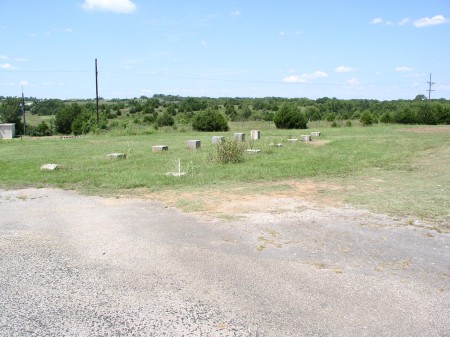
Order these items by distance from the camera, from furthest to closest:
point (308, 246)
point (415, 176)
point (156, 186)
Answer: point (415, 176) < point (156, 186) < point (308, 246)

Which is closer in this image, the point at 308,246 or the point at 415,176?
the point at 308,246

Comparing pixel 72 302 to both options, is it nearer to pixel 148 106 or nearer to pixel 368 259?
pixel 368 259

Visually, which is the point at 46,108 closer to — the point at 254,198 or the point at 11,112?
the point at 11,112

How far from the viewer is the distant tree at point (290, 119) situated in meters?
34.5

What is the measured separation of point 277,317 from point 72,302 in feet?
5.60

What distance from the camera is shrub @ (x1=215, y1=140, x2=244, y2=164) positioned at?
12523mm

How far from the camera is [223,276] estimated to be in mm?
4156

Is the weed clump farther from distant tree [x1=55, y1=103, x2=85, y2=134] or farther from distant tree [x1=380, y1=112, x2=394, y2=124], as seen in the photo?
distant tree [x1=55, y1=103, x2=85, y2=134]

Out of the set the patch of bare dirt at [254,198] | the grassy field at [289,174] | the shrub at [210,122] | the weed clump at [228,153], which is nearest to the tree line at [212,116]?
the shrub at [210,122]

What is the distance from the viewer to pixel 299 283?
3.99 metres

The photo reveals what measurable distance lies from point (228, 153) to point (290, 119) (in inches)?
898

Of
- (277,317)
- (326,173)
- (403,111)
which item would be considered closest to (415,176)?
(326,173)

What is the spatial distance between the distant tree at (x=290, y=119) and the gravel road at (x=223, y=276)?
28.4 metres

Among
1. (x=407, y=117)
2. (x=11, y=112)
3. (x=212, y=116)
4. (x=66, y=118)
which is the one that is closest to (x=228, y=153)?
(x=212, y=116)
